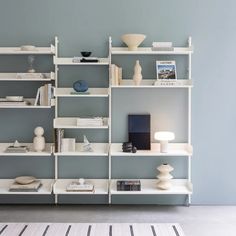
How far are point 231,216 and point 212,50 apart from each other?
70.5 inches

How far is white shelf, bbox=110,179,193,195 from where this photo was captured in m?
4.21

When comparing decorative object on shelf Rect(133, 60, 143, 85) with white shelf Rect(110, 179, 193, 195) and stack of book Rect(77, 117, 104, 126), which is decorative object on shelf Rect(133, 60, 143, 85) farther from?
white shelf Rect(110, 179, 193, 195)

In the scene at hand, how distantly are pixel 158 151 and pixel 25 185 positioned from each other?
58.0 inches

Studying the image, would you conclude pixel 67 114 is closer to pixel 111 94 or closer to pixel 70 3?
pixel 111 94

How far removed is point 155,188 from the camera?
4348 millimetres

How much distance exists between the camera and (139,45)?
14.4 feet

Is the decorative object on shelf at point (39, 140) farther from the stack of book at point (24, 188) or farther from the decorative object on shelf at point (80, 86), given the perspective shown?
the decorative object on shelf at point (80, 86)

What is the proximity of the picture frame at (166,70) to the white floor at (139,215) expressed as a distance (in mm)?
1435

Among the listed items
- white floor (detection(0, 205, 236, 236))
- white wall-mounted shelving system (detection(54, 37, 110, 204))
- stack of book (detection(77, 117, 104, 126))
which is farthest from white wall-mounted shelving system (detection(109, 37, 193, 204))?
stack of book (detection(77, 117, 104, 126))

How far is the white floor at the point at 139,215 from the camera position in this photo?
12.6ft

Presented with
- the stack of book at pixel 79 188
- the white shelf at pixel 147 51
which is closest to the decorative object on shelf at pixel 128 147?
the stack of book at pixel 79 188

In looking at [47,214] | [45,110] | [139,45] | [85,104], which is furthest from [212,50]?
[47,214]

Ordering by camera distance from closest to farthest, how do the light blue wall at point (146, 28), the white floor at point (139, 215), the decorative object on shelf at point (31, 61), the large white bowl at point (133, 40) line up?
the white floor at point (139, 215) → the large white bowl at point (133, 40) → the decorative object on shelf at point (31, 61) → the light blue wall at point (146, 28)

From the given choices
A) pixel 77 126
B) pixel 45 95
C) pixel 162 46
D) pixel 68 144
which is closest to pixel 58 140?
pixel 68 144
